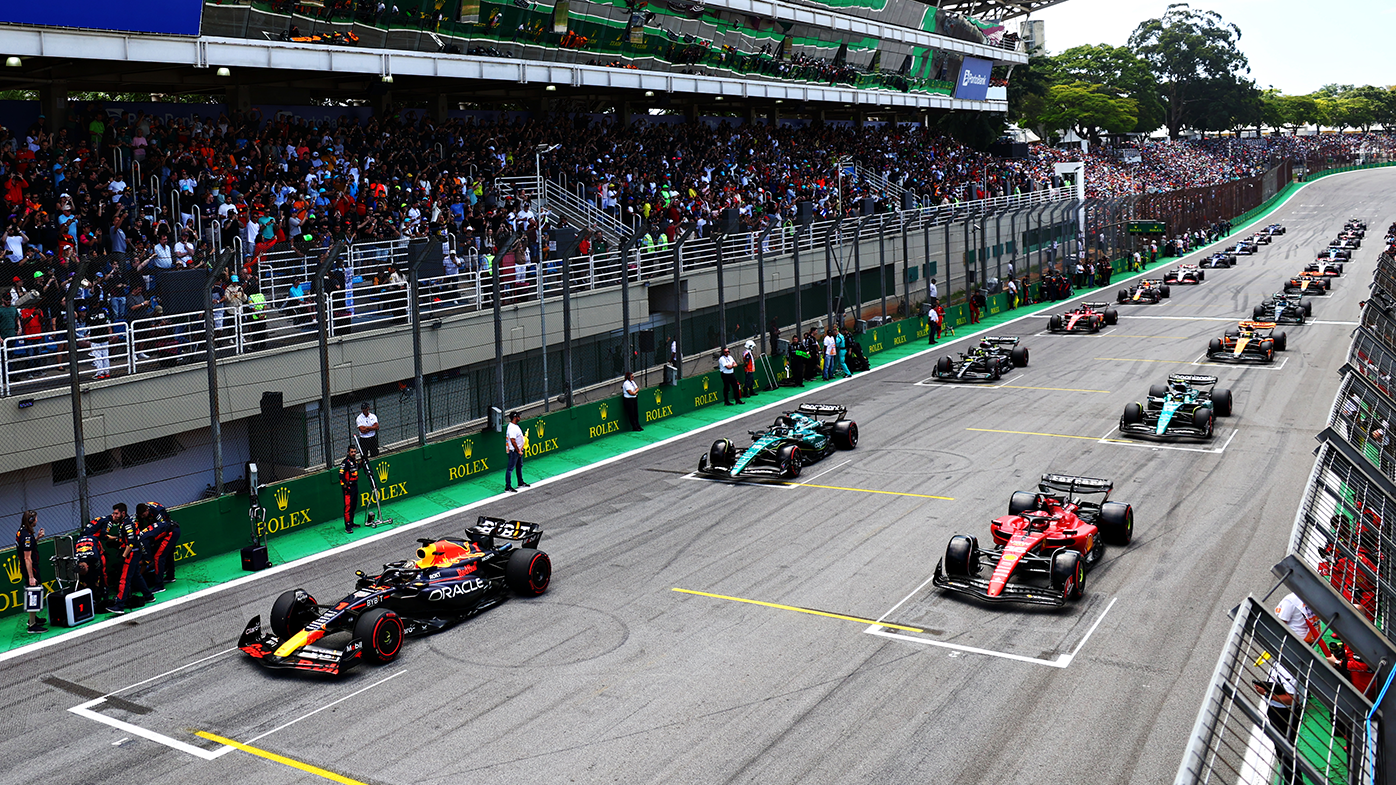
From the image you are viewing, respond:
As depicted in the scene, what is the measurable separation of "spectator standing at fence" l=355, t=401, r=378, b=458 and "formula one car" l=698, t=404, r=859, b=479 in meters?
5.59

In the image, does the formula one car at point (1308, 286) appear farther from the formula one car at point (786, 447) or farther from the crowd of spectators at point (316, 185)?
the formula one car at point (786, 447)

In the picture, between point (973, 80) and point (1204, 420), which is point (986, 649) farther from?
point (973, 80)

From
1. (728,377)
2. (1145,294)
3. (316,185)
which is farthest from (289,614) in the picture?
(1145,294)

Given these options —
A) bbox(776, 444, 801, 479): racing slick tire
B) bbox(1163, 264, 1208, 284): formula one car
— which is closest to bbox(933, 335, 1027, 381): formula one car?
bbox(776, 444, 801, 479): racing slick tire

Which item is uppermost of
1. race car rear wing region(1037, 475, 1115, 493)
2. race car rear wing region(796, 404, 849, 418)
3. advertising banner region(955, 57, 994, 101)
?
advertising banner region(955, 57, 994, 101)

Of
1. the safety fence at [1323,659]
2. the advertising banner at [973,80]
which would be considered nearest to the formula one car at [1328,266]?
the advertising banner at [973,80]

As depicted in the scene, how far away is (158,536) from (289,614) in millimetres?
3751

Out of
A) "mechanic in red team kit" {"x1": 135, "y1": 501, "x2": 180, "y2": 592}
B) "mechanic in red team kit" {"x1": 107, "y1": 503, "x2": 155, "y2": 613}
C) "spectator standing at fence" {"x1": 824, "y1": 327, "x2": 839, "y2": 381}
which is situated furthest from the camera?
"spectator standing at fence" {"x1": 824, "y1": 327, "x2": 839, "y2": 381}

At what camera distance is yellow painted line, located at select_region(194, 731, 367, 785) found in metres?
10.1

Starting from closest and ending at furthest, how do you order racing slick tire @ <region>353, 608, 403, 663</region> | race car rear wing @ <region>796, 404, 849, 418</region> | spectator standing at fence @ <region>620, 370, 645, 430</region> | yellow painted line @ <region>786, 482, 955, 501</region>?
racing slick tire @ <region>353, 608, 403, 663</region> < yellow painted line @ <region>786, 482, 955, 501</region> < race car rear wing @ <region>796, 404, 849, 418</region> < spectator standing at fence @ <region>620, 370, 645, 430</region>

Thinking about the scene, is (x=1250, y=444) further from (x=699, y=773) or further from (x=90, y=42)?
(x=90, y=42)

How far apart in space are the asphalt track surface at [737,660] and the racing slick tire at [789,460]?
488 millimetres

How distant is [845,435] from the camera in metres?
22.4

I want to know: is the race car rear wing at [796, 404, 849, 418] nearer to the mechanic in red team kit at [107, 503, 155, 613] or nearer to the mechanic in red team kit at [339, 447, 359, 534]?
the mechanic in red team kit at [339, 447, 359, 534]
